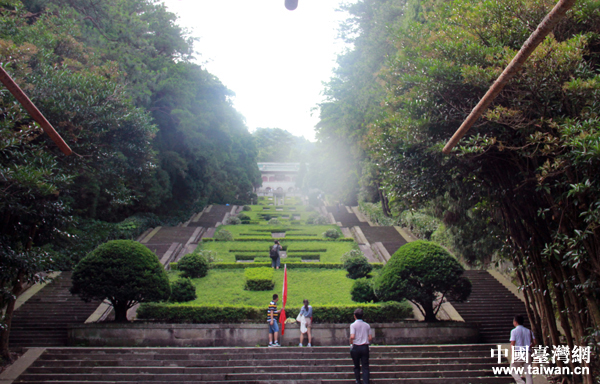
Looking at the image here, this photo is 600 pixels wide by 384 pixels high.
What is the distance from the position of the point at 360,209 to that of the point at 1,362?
2758 cm

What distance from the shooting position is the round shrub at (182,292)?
11.7 metres

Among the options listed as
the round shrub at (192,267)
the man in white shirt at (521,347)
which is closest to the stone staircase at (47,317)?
the round shrub at (192,267)

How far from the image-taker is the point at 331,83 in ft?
81.8

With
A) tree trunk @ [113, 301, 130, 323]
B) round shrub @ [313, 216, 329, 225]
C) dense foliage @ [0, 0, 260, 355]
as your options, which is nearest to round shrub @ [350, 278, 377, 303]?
tree trunk @ [113, 301, 130, 323]

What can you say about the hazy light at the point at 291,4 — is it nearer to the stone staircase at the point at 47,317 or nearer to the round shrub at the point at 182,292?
the stone staircase at the point at 47,317

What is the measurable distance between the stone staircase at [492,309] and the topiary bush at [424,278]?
1067 millimetres

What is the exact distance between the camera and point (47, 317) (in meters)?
11.7

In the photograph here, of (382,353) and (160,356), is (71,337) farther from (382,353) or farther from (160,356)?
→ (382,353)

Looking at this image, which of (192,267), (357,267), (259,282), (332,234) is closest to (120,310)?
(192,267)

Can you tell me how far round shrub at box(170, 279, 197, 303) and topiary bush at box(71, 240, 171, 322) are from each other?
2.72 feet

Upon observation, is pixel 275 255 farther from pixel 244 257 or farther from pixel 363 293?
pixel 363 293

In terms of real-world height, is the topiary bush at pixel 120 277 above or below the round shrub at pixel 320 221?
below

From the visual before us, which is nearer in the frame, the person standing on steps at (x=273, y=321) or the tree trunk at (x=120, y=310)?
the person standing on steps at (x=273, y=321)

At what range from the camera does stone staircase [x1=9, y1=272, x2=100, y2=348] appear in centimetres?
1039
